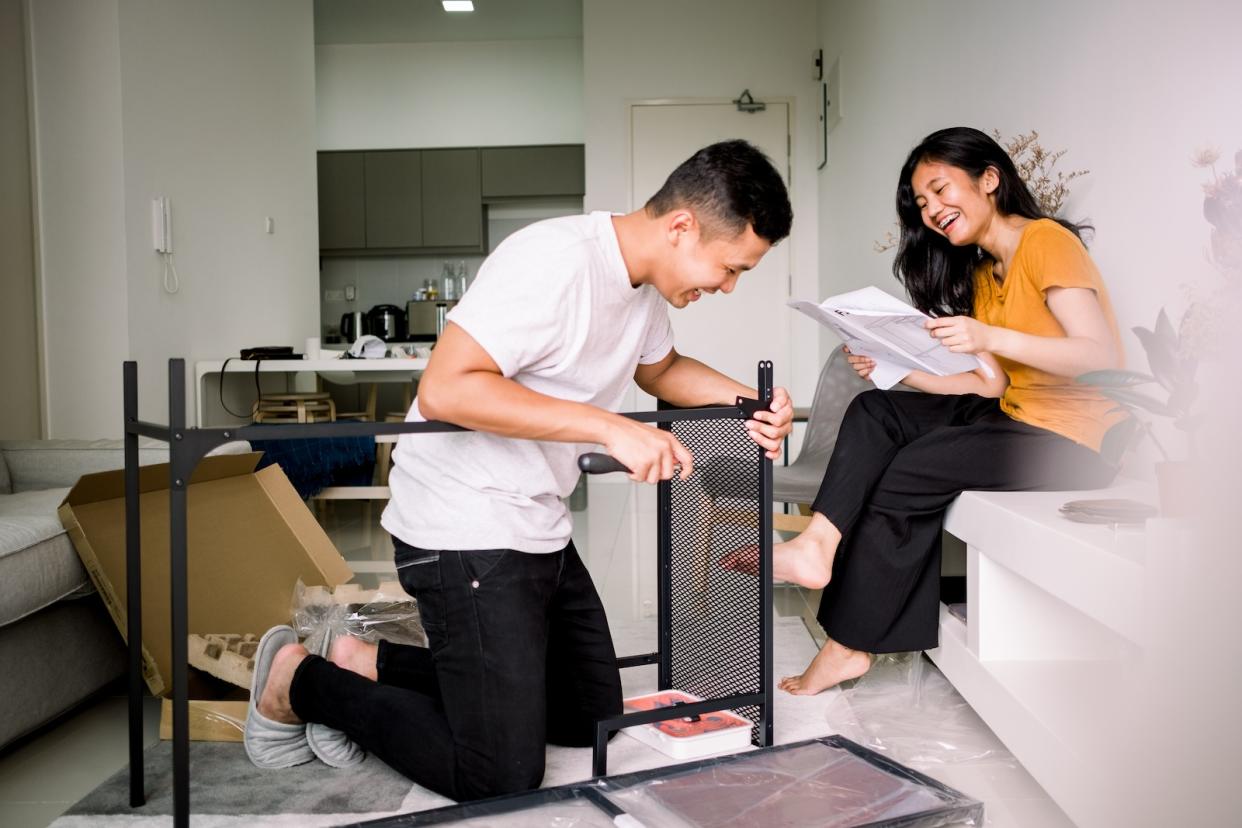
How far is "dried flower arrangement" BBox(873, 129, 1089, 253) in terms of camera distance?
2.27 metres

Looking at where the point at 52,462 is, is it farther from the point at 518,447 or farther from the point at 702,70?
the point at 702,70

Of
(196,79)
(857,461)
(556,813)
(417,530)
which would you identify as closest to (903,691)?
(857,461)

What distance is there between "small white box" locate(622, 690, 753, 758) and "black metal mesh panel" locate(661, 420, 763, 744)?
5cm

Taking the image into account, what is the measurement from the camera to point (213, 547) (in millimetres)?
2146

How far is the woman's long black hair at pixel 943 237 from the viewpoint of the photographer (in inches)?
79.5

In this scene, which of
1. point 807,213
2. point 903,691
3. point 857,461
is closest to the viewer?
point 857,461

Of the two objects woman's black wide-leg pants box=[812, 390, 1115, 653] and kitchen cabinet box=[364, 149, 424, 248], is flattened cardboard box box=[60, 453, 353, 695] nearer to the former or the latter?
woman's black wide-leg pants box=[812, 390, 1115, 653]

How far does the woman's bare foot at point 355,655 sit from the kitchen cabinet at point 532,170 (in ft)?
17.8

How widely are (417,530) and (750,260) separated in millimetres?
634

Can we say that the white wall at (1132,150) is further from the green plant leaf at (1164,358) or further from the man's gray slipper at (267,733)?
the man's gray slipper at (267,733)

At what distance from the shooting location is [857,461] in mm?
1900

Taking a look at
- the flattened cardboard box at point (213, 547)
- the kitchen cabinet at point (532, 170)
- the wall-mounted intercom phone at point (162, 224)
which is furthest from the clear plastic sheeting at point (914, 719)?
the kitchen cabinet at point (532, 170)

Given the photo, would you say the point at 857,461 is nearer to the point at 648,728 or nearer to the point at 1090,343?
the point at 1090,343

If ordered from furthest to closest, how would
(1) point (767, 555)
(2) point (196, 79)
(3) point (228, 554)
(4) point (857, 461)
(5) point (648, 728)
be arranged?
1. (2) point (196, 79)
2. (3) point (228, 554)
3. (4) point (857, 461)
4. (5) point (648, 728)
5. (1) point (767, 555)
